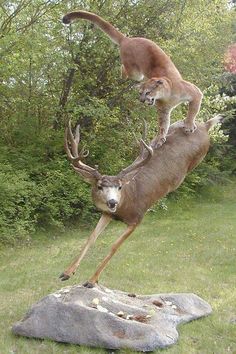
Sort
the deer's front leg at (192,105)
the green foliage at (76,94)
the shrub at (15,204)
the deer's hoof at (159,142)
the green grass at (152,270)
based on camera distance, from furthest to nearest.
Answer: the green foliage at (76,94), the shrub at (15,204), the green grass at (152,270), the deer's hoof at (159,142), the deer's front leg at (192,105)

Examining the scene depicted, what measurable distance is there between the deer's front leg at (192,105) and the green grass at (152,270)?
2.69m

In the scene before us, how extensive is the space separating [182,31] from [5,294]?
923 centimetres

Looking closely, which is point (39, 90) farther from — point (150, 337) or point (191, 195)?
point (150, 337)

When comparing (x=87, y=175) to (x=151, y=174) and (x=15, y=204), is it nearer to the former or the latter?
(x=151, y=174)

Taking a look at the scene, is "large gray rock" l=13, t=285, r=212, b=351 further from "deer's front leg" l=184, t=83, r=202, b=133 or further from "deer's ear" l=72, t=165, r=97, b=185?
"deer's front leg" l=184, t=83, r=202, b=133

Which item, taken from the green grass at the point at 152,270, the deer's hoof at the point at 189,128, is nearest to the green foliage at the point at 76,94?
the green grass at the point at 152,270

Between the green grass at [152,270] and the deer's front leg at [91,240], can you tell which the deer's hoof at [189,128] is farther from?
the green grass at [152,270]

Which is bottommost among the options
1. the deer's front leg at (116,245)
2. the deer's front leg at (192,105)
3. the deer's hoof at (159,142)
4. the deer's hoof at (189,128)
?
the deer's front leg at (116,245)

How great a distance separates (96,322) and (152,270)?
175 inches

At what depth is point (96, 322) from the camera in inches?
249

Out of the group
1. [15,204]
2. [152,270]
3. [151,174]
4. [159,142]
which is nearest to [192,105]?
[159,142]

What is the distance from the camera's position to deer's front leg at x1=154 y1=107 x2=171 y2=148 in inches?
231

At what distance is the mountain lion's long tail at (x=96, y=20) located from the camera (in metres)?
5.61

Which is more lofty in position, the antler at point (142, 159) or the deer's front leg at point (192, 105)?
the deer's front leg at point (192, 105)
